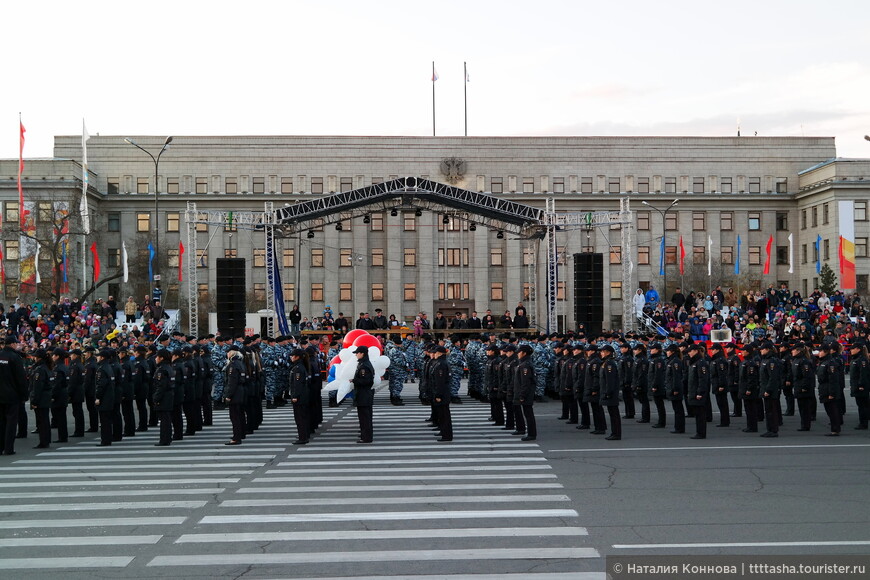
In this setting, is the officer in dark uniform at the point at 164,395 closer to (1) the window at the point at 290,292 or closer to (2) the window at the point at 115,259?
(1) the window at the point at 290,292

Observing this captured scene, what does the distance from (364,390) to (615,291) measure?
60.1 metres

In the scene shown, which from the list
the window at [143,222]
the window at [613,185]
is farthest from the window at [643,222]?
the window at [143,222]

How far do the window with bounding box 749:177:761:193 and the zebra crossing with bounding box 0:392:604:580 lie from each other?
63817mm

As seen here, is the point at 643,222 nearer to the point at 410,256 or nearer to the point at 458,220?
the point at 458,220

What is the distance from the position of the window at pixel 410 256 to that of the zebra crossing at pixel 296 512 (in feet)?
186

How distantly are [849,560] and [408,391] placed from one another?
74.8 ft

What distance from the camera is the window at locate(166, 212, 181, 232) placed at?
241 ft

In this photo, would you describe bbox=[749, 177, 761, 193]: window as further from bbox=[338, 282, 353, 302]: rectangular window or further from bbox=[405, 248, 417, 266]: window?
bbox=[338, 282, 353, 302]: rectangular window

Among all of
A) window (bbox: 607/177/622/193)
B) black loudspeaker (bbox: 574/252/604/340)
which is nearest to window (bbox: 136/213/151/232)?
window (bbox: 607/177/622/193)

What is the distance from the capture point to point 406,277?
74.2 metres

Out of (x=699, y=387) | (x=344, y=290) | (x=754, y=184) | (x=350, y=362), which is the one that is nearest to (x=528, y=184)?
(x=344, y=290)

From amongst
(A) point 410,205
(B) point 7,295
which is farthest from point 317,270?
(A) point 410,205

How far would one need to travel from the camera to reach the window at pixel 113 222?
74037 millimetres

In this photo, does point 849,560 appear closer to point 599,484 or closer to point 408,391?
point 599,484
